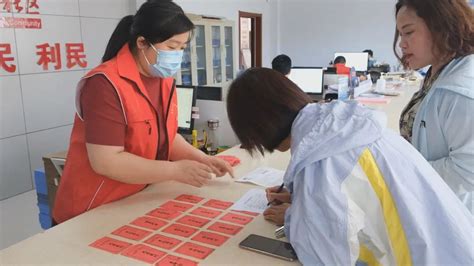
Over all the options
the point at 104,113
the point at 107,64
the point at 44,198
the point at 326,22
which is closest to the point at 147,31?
the point at 107,64

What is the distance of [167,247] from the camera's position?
1073 millimetres

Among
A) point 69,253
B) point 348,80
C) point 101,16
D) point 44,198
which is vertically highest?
point 101,16

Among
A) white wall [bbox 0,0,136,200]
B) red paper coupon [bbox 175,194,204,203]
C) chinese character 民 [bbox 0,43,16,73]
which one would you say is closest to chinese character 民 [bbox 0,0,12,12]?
white wall [bbox 0,0,136,200]

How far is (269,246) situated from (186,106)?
152 cm

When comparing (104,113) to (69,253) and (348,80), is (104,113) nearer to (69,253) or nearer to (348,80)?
(69,253)

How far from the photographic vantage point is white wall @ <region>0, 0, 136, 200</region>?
329 centimetres

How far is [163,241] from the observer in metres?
1.10

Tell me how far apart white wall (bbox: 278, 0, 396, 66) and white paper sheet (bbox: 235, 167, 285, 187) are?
6680 millimetres

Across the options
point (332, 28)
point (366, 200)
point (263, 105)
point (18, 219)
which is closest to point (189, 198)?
point (263, 105)

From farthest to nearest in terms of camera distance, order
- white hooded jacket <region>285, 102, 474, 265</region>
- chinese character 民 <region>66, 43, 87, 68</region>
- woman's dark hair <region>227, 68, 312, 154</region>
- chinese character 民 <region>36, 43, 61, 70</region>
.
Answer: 1. chinese character 民 <region>66, 43, 87, 68</region>
2. chinese character 民 <region>36, 43, 61, 70</region>
3. woman's dark hair <region>227, 68, 312, 154</region>
4. white hooded jacket <region>285, 102, 474, 265</region>

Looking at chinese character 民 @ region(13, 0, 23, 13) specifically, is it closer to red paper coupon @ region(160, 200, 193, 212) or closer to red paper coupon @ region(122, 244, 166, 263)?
red paper coupon @ region(160, 200, 193, 212)

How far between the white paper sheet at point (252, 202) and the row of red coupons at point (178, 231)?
0.03 meters

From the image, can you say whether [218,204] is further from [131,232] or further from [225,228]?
[131,232]

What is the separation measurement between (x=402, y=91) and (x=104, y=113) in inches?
144
